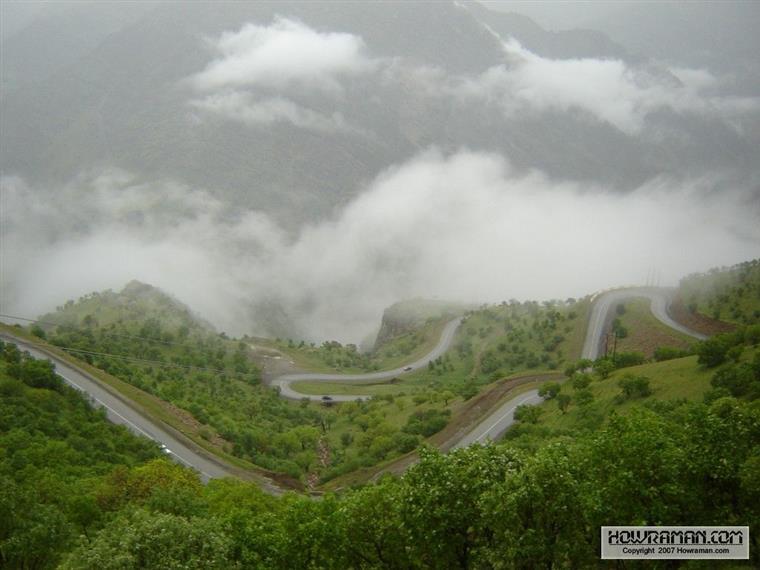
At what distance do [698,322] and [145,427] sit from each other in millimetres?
80516

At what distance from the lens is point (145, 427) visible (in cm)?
6669

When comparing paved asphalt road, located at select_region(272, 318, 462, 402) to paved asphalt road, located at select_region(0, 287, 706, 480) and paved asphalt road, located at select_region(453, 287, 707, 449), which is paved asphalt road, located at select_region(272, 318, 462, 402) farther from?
paved asphalt road, located at select_region(453, 287, 707, 449)

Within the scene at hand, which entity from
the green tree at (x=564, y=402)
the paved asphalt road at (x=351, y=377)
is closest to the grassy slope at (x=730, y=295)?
the green tree at (x=564, y=402)

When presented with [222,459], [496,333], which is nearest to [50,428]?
[222,459]

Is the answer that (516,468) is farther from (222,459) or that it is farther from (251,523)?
(222,459)

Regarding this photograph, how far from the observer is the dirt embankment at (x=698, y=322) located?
310ft

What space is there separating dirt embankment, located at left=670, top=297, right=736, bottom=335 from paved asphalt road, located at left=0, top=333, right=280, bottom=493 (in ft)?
225

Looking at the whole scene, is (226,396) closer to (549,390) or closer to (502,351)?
(549,390)

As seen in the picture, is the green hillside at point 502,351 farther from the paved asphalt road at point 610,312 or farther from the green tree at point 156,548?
the green tree at point 156,548

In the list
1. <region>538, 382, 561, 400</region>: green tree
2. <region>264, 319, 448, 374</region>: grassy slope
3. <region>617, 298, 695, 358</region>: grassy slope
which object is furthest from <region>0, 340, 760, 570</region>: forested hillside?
<region>264, 319, 448, 374</region>: grassy slope

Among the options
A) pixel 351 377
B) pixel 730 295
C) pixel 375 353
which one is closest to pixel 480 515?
pixel 730 295

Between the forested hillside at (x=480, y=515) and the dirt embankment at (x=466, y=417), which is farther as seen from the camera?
the dirt embankment at (x=466, y=417)

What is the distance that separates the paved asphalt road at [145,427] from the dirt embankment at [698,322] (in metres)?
68.5

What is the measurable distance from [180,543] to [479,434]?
52.8 metres
